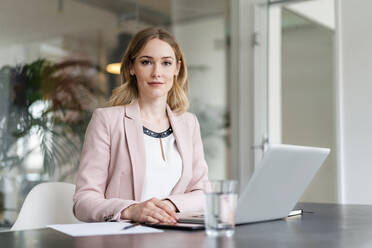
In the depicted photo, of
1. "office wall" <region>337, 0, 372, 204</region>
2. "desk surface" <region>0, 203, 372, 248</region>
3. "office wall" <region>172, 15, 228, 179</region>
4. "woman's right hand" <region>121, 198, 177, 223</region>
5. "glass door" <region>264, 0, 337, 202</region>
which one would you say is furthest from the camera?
"office wall" <region>172, 15, 228, 179</region>

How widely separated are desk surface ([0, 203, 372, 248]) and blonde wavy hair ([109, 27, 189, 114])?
87 cm

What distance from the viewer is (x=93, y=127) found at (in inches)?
73.7

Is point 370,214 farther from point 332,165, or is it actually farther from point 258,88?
point 258,88

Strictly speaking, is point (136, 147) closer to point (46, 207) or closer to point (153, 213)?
point (46, 207)

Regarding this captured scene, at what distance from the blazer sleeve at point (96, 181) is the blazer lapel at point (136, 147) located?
0.08 metres

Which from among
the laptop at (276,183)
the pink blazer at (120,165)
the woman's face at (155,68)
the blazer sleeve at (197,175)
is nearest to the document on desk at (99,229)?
the laptop at (276,183)

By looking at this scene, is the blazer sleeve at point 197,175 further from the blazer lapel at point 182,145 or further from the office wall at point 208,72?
the office wall at point 208,72

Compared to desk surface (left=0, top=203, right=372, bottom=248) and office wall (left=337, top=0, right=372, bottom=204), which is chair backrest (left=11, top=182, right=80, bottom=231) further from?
office wall (left=337, top=0, right=372, bottom=204)

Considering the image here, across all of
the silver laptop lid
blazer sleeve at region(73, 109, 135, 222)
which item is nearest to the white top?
blazer sleeve at region(73, 109, 135, 222)

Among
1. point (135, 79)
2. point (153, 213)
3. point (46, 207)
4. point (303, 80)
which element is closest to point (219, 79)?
point (303, 80)

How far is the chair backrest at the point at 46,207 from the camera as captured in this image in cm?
183

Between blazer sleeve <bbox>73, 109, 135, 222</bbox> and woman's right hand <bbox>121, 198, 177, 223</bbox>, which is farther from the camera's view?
blazer sleeve <bbox>73, 109, 135, 222</bbox>

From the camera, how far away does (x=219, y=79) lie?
4988mm

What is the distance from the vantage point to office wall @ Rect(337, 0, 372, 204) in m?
4.08
